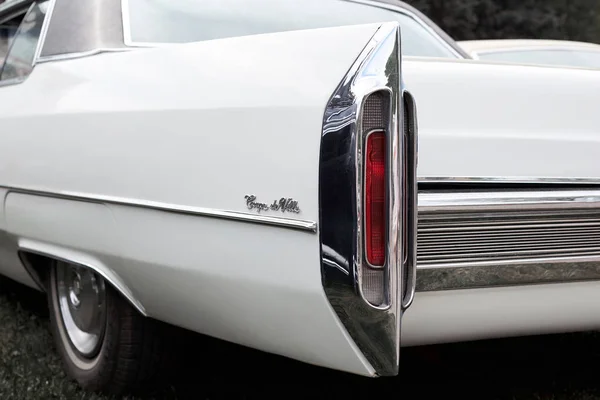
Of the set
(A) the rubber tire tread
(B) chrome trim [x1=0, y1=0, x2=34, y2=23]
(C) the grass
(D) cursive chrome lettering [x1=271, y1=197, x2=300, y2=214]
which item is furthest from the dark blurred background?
(D) cursive chrome lettering [x1=271, y1=197, x2=300, y2=214]

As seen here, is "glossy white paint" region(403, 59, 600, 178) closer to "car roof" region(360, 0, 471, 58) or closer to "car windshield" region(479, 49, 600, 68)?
"car roof" region(360, 0, 471, 58)

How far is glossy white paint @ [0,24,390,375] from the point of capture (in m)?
1.76

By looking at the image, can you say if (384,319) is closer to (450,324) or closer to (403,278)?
(403,278)

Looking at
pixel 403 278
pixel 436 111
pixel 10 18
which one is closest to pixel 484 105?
pixel 436 111

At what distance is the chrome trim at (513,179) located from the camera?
190 centimetres

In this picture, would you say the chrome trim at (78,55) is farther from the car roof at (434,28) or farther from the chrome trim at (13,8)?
the car roof at (434,28)

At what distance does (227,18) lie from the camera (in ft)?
8.99

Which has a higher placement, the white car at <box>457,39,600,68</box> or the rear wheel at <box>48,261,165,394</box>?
the white car at <box>457,39,600,68</box>

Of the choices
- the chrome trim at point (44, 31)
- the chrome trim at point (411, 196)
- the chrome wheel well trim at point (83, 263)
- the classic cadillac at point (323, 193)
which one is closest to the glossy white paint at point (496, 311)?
the classic cadillac at point (323, 193)

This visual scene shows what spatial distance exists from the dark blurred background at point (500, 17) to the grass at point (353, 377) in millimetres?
13397

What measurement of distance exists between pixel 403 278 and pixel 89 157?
0.98m

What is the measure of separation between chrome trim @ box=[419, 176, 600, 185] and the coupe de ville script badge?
341mm

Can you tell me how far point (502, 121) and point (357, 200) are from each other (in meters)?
0.53

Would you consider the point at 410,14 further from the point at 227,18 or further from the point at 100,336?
the point at 100,336
